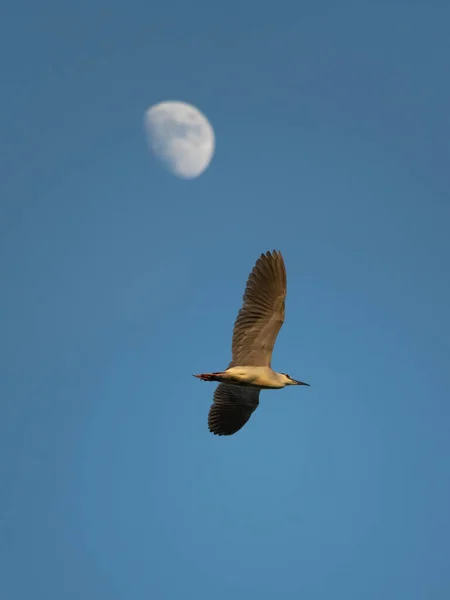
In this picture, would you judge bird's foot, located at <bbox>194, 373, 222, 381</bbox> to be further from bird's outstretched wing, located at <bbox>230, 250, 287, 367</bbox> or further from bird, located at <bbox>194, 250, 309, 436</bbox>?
bird's outstretched wing, located at <bbox>230, 250, 287, 367</bbox>

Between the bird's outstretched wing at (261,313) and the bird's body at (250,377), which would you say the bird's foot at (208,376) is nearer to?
the bird's body at (250,377)

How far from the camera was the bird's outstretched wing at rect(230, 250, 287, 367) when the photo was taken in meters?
15.7

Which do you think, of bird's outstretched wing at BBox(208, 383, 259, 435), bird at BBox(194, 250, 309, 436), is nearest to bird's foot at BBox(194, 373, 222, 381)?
bird at BBox(194, 250, 309, 436)

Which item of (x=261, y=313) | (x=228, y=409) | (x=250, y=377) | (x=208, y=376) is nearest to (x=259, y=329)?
(x=261, y=313)

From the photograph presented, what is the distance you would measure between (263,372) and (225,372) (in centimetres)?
107

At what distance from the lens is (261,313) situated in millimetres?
16016

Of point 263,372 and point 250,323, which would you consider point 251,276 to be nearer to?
point 250,323

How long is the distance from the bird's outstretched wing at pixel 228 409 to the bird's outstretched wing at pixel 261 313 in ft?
8.98

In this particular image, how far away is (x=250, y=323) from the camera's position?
1620 cm

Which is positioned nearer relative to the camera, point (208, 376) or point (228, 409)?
point (208, 376)

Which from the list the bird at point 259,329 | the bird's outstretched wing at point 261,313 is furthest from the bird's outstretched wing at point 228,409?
the bird's outstretched wing at point 261,313

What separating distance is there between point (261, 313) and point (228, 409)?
457 cm

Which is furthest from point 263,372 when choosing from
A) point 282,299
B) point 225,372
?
point 282,299

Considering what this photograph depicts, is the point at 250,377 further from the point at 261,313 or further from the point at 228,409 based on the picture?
the point at 228,409
